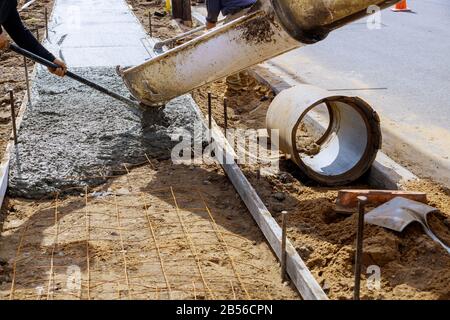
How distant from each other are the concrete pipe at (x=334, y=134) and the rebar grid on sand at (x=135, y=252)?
3.94 feet

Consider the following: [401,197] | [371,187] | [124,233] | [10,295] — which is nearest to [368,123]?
[371,187]

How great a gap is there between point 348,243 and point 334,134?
8.12ft

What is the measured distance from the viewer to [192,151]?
6.73 m

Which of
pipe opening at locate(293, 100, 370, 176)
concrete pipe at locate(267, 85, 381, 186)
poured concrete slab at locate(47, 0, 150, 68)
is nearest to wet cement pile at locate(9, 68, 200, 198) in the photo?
concrete pipe at locate(267, 85, 381, 186)

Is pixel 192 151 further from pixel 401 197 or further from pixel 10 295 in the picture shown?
pixel 10 295

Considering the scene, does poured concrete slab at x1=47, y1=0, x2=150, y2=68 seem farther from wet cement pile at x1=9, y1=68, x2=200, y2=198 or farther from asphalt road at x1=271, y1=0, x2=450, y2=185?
asphalt road at x1=271, y1=0, x2=450, y2=185

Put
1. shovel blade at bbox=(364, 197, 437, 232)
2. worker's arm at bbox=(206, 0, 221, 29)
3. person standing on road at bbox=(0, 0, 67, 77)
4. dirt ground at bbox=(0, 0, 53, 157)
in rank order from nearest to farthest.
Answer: shovel blade at bbox=(364, 197, 437, 232) < person standing on road at bbox=(0, 0, 67, 77) < dirt ground at bbox=(0, 0, 53, 157) < worker's arm at bbox=(206, 0, 221, 29)

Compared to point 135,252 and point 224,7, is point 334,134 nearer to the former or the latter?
point 224,7

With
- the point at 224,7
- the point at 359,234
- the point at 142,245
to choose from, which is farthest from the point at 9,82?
the point at 359,234

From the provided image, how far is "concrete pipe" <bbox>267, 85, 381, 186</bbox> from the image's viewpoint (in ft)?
20.8

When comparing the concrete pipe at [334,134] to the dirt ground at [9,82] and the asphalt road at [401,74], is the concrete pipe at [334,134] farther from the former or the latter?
the dirt ground at [9,82]

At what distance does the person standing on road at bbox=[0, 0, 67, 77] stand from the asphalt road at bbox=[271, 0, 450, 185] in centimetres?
358

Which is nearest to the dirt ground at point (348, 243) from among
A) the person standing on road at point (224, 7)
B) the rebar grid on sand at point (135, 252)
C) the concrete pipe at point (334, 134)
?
the concrete pipe at point (334, 134)

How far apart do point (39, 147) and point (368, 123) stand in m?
3.17
